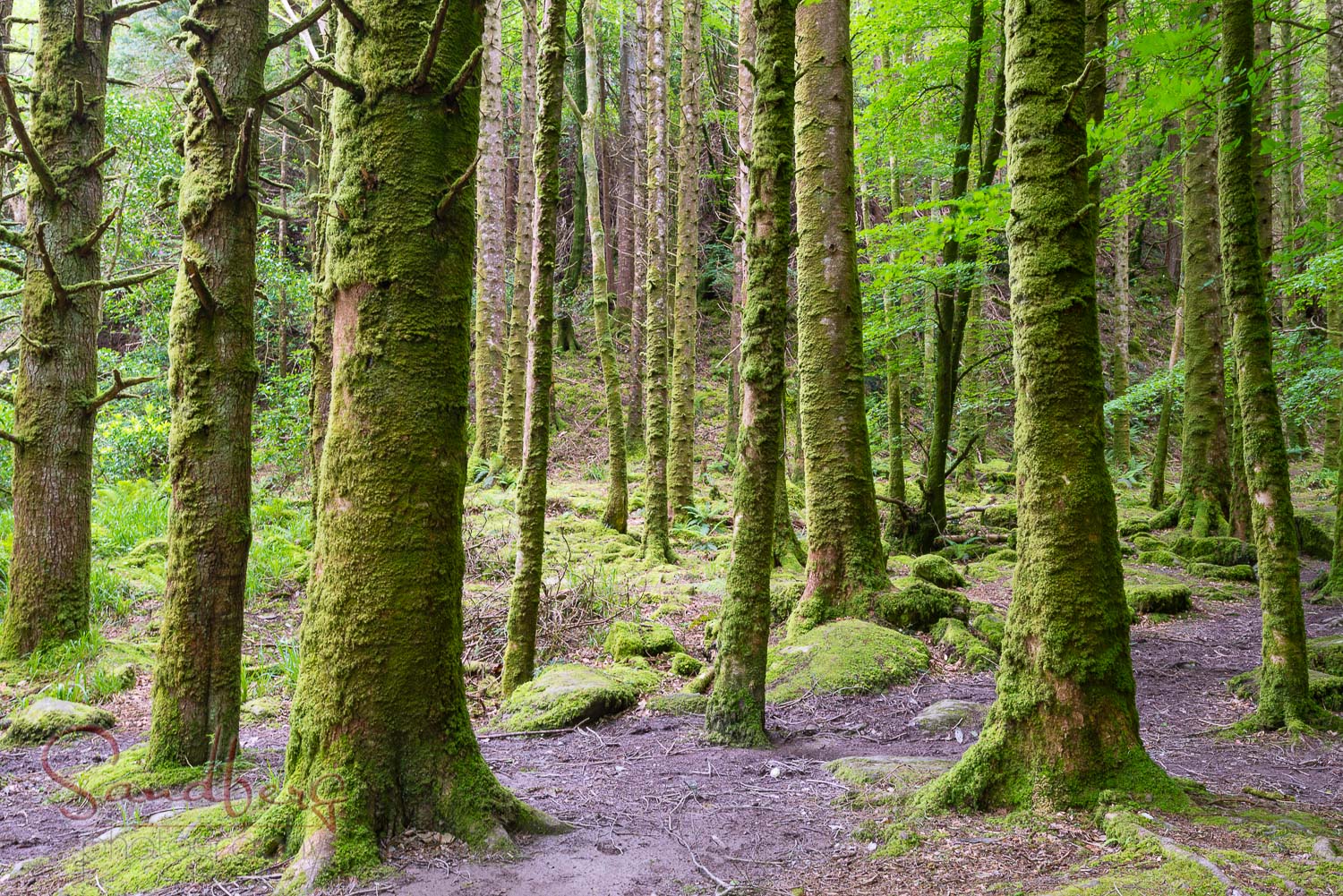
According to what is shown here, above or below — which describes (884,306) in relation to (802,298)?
above

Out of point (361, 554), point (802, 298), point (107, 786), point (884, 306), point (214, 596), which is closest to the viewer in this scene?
point (361, 554)

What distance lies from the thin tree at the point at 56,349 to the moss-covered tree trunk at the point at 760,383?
17.5ft

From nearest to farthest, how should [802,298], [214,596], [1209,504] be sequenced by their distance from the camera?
[214,596] → [802,298] → [1209,504]

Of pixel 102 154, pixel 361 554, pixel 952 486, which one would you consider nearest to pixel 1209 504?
pixel 952 486

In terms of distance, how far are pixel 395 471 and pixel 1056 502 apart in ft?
9.16

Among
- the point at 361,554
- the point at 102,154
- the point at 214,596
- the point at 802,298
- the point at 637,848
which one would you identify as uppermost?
the point at 102,154

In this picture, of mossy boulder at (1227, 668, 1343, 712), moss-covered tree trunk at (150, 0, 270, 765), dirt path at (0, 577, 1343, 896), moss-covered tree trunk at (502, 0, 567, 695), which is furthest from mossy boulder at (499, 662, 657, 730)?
mossy boulder at (1227, 668, 1343, 712)

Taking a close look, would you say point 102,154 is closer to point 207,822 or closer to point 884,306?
point 207,822

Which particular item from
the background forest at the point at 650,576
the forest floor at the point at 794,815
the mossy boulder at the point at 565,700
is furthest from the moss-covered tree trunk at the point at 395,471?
the mossy boulder at the point at 565,700

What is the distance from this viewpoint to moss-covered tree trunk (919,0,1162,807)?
317cm

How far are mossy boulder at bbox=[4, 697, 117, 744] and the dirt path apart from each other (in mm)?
233

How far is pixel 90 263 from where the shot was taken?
6391 millimetres

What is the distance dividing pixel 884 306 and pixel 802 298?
6312 millimetres

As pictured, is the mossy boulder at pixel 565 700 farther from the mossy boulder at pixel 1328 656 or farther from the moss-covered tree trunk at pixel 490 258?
the moss-covered tree trunk at pixel 490 258
